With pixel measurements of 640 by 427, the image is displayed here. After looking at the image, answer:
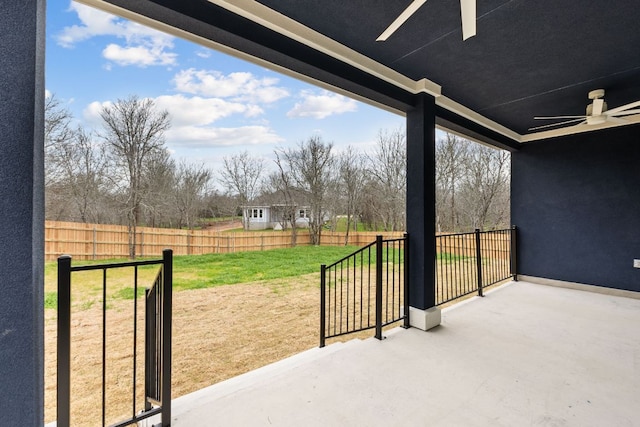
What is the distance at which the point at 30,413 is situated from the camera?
866 mm

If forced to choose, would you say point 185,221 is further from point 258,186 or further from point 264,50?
point 264,50

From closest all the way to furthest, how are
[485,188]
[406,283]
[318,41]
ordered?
[318,41]
[406,283]
[485,188]

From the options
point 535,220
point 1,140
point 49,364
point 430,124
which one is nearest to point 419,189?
point 430,124

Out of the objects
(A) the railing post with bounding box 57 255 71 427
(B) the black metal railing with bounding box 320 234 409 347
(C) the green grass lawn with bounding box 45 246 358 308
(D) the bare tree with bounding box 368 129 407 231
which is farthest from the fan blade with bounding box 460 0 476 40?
(D) the bare tree with bounding box 368 129 407 231

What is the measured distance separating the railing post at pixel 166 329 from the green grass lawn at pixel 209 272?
389 cm

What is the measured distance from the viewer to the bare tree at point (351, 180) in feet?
36.9

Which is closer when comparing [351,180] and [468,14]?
[468,14]

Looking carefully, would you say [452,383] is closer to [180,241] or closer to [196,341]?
[196,341]

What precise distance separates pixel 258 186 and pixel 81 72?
6.49 meters

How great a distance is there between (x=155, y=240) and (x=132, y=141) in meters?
2.74

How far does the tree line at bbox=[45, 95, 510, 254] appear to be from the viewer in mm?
6551

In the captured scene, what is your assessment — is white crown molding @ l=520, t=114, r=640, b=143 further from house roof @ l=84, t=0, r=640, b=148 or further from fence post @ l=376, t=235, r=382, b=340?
fence post @ l=376, t=235, r=382, b=340

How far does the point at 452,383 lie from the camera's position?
1875mm

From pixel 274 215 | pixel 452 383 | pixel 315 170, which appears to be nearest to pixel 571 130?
pixel 452 383
